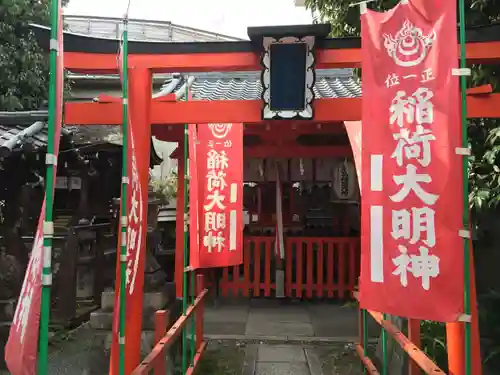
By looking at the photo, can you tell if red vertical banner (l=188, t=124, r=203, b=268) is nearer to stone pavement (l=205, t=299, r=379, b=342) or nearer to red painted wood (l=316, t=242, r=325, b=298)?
stone pavement (l=205, t=299, r=379, b=342)

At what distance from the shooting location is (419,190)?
306cm

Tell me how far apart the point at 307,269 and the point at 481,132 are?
480 cm

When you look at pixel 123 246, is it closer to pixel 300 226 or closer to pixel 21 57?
pixel 300 226

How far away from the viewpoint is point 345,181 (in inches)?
333

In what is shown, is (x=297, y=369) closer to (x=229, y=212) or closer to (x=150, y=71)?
(x=229, y=212)

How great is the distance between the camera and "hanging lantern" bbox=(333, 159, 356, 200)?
8.31 m

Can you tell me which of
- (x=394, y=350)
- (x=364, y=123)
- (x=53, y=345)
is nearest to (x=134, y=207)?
(x=364, y=123)

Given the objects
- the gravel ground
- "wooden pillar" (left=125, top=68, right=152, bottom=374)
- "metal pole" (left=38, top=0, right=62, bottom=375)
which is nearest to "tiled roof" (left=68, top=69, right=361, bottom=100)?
"wooden pillar" (left=125, top=68, right=152, bottom=374)

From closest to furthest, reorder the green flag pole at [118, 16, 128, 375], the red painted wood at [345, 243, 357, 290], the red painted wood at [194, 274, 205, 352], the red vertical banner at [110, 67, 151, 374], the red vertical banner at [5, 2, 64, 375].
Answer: the red vertical banner at [5, 2, 64, 375]
the green flag pole at [118, 16, 128, 375]
the red vertical banner at [110, 67, 151, 374]
the red painted wood at [194, 274, 205, 352]
the red painted wood at [345, 243, 357, 290]

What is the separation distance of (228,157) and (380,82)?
308 cm

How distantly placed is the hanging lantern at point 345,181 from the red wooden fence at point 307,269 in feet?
4.16

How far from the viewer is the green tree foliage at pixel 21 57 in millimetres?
9688

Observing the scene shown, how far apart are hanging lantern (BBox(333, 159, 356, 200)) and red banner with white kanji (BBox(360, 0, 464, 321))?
507 centimetres

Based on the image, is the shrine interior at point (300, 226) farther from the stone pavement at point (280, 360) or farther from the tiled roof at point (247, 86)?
the stone pavement at point (280, 360)
